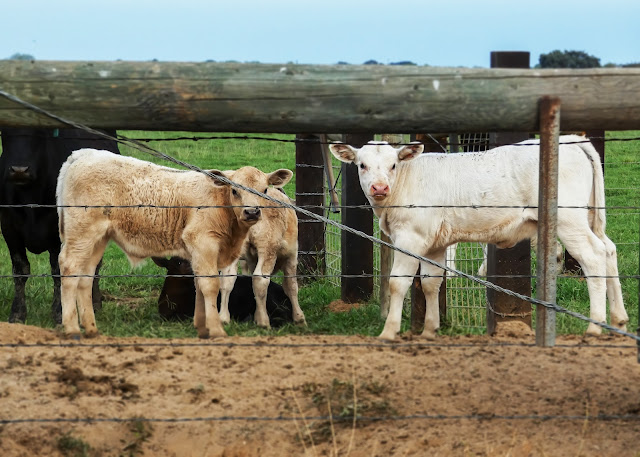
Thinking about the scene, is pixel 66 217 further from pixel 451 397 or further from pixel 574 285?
pixel 574 285

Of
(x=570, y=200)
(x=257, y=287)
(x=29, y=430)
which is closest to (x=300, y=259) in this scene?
(x=257, y=287)

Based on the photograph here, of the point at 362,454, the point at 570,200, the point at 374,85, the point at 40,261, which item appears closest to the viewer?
the point at 374,85

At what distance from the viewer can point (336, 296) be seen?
11.1m

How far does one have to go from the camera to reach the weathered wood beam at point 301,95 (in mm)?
4727

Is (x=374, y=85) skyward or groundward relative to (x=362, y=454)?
skyward

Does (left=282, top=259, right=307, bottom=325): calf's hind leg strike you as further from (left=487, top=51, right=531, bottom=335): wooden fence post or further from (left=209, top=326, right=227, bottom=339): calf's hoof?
(left=487, top=51, right=531, bottom=335): wooden fence post

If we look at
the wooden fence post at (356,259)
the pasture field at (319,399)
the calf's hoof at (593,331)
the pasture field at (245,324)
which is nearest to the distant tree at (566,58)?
the pasture field at (245,324)

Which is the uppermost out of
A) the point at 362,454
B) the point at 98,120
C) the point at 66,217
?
the point at 98,120

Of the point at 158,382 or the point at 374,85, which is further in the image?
the point at 158,382

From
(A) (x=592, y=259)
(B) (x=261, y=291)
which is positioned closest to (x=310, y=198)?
(B) (x=261, y=291)

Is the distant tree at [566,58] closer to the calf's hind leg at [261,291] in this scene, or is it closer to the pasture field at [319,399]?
the calf's hind leg at [261,291]

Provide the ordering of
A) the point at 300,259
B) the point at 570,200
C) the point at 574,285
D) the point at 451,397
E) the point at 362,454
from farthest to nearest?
the point at 300,259, the point at 574,285, the point at 570,200, the point at 451,397, the point at 362,454

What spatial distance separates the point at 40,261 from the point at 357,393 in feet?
27.0

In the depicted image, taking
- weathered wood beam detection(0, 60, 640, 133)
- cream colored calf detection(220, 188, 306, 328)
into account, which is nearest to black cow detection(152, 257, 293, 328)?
cream colored calf detection(220, 188, 306, 328)
